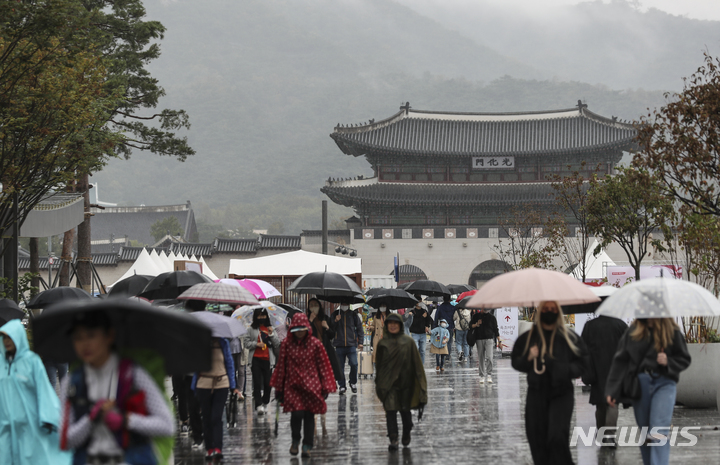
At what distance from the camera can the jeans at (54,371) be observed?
10.2m

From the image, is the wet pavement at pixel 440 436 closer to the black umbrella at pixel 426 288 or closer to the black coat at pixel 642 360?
the black coat at pixel 642 360

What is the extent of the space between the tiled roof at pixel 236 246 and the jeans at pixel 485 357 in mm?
28809

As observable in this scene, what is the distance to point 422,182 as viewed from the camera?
1661 inches

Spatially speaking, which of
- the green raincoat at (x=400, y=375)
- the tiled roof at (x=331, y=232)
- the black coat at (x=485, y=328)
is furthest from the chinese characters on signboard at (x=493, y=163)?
the green raincoat at (x=400, y=375)

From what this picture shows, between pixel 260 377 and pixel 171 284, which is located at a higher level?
pixel 171 284

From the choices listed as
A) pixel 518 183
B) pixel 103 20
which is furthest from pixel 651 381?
pixel 518 183

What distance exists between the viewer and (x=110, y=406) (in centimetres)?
333

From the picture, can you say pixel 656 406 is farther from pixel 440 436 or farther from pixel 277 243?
pixel 277 243

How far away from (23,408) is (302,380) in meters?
2.94

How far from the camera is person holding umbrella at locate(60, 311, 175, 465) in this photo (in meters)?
3.35

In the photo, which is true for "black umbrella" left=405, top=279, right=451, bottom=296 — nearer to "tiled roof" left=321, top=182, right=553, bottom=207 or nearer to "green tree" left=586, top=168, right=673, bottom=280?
"green tree" left=586, top=168, right=673, bottom=280

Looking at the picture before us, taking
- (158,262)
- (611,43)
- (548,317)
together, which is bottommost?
(548,317)

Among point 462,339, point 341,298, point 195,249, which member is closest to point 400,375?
point 341,298

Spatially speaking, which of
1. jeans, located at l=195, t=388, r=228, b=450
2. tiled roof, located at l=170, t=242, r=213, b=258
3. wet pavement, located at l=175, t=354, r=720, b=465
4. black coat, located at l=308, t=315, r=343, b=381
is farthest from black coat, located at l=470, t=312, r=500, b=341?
tiled roof, located at l=170, t=242, r=213, b=258
